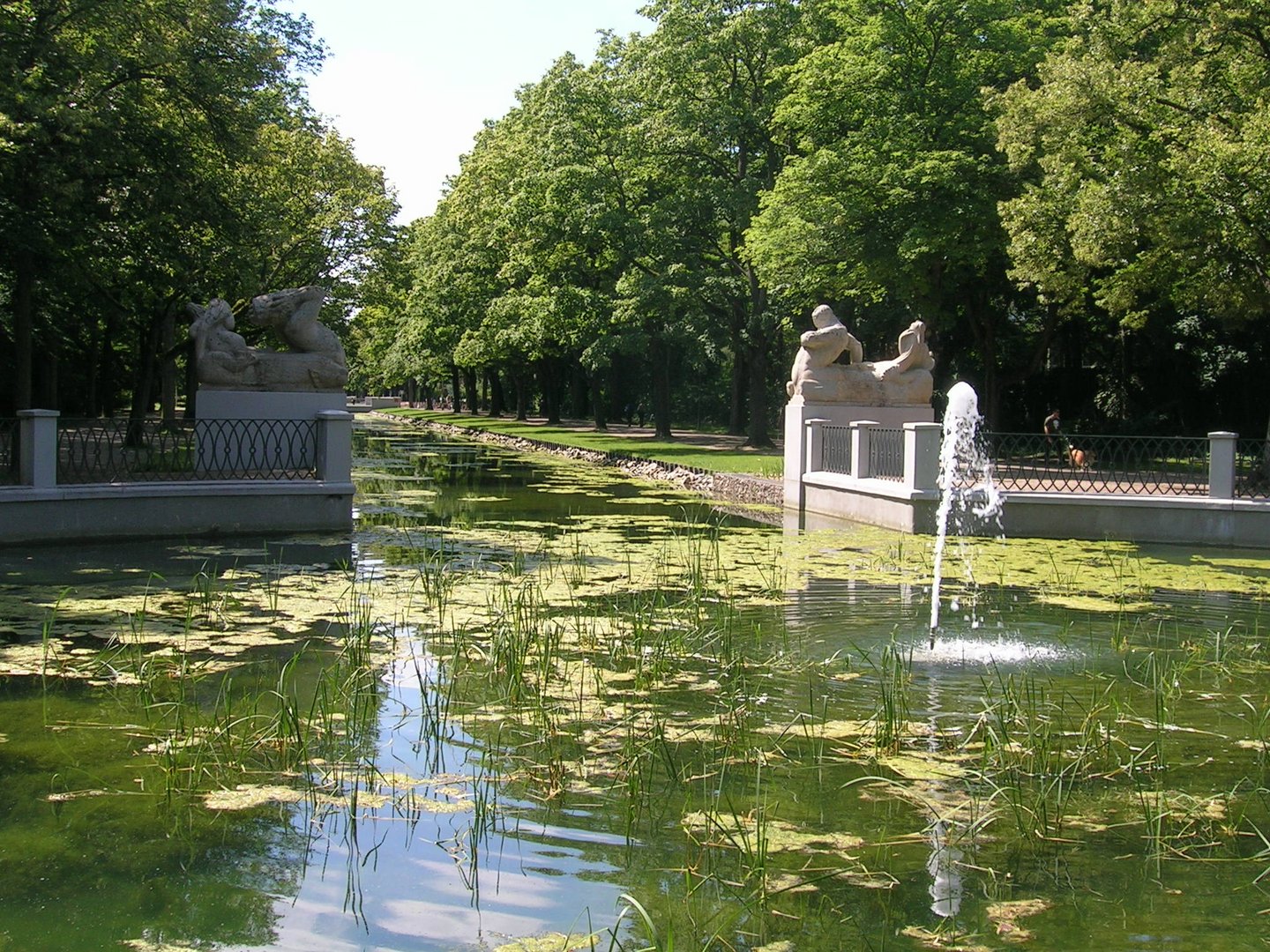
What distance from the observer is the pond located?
5.01 m

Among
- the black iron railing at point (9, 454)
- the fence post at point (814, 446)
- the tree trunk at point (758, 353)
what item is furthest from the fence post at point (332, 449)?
the tree trunk at point (758, 353)

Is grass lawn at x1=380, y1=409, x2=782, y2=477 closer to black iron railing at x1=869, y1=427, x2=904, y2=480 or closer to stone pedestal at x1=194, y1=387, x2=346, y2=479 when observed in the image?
black iron railing at x1=869, y1=427, x2=904, y2=480

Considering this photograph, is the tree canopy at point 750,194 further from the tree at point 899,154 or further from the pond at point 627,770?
the pond at point 627,770

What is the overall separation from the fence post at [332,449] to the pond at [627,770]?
6132 millimetres

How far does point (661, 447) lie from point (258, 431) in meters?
19.4

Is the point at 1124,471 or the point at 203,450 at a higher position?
the point at 203,450

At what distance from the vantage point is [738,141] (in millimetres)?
35594

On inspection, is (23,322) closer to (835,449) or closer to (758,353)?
(835,449)

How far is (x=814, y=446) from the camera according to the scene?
23.1 m

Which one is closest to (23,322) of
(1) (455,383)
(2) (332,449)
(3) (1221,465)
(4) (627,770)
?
(2) (332,449)

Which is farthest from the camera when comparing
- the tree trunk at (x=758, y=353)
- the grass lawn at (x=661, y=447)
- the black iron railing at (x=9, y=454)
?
the tree trunk at (x=758, y=353)

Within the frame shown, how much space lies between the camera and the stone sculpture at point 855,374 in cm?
2336

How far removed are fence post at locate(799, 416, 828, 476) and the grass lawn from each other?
3.25 m

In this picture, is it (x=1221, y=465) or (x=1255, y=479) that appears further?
(x=1255, y=479)
